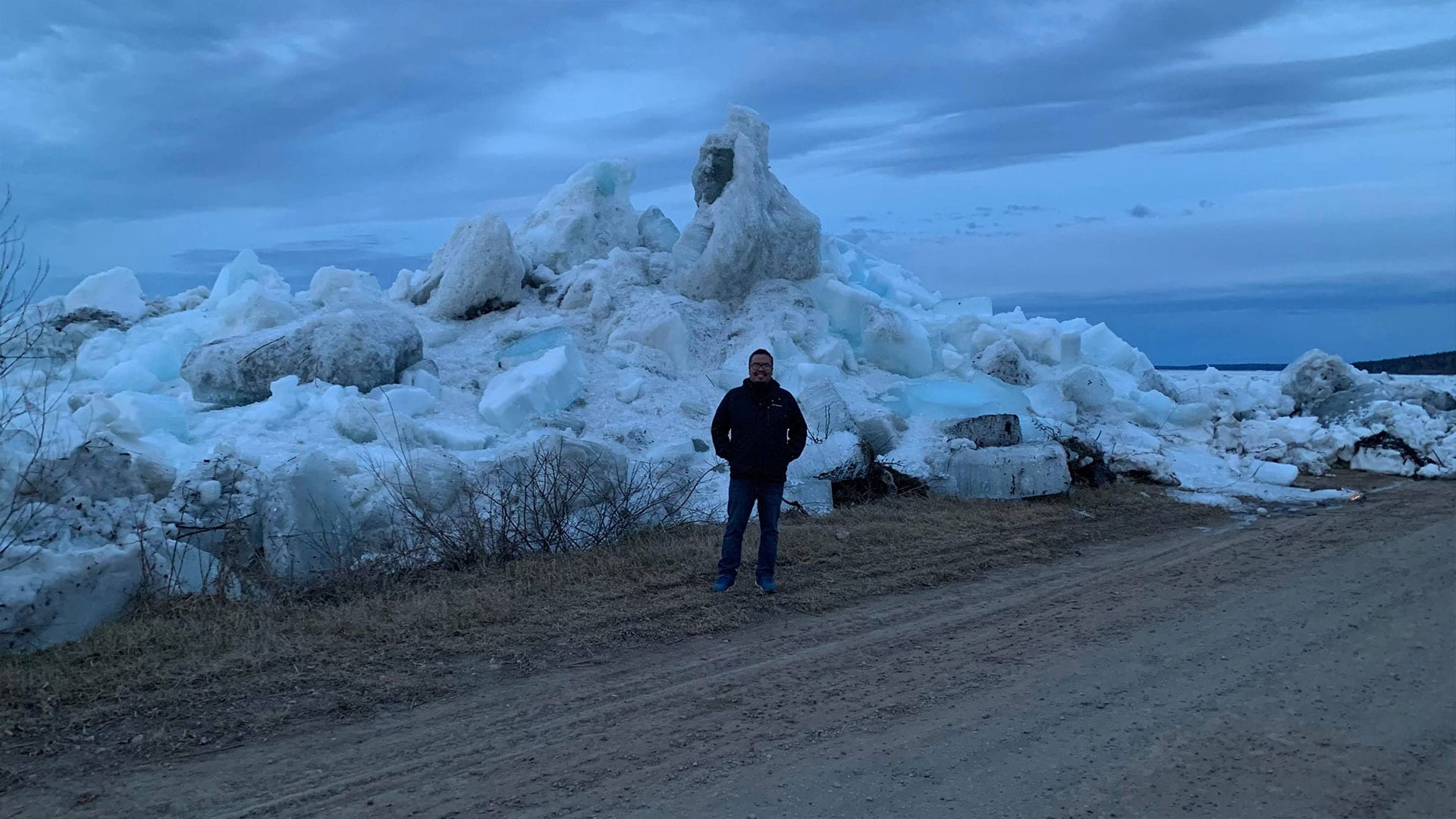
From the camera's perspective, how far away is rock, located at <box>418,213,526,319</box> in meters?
14.0

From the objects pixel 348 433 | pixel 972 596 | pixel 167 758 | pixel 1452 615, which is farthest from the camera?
pixel 348 433

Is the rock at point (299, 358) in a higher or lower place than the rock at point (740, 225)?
lower

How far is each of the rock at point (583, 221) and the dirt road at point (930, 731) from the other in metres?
10.7

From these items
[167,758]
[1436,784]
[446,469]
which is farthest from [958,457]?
[167,758]

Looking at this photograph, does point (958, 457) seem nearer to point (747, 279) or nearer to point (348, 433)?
point (747, 279)

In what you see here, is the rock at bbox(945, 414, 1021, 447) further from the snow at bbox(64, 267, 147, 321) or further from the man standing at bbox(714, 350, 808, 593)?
the snow at bbox(64, 267, 147, 321)

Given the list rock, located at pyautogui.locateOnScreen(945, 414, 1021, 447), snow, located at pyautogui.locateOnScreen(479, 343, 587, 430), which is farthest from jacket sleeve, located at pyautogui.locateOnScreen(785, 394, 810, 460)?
rock, located at pyautogui.locateOnScreen(945, 414, 1021, 447)

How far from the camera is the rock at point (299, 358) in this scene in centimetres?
1065

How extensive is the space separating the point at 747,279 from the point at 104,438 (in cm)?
913

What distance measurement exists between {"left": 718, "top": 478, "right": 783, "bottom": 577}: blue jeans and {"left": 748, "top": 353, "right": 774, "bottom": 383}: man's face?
68 centimetres

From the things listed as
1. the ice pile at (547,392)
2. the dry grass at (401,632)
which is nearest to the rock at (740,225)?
the ice pile at (547,392)

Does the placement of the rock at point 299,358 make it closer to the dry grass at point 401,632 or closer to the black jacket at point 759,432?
the dry grass at point 401,632

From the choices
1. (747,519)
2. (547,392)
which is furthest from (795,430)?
(547,392)

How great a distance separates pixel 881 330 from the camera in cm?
1447
